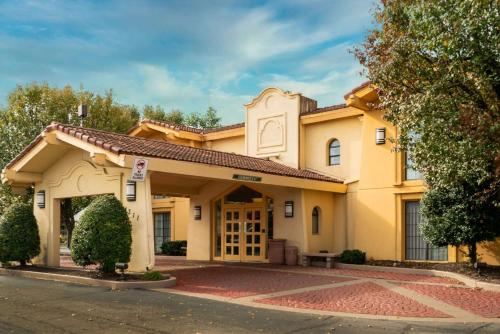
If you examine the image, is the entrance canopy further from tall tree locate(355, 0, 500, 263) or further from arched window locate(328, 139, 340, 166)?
tall tree locate(355, 0, 500, 263)

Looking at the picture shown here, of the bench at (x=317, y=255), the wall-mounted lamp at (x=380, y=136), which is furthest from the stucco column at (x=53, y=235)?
the wall-mounted lamp at (x=380, y=136)

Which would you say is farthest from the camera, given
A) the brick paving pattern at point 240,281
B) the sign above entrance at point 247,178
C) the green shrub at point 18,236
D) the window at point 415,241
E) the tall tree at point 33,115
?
the tall tree at point 33,115

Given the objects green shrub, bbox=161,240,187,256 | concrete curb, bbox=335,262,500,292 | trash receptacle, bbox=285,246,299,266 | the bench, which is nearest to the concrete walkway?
concrete curb, bbox=335,262,500,292

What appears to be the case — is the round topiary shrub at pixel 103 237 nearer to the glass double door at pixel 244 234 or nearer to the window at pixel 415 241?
the glass double door at pixel 244 234

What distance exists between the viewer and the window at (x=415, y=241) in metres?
17.5

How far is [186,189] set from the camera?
20.7 metres

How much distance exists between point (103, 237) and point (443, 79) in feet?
27.3

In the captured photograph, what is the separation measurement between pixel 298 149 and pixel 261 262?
465 centimetres

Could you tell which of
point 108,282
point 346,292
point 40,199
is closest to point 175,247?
point 40,199

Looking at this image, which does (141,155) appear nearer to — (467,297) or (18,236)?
(18,236)

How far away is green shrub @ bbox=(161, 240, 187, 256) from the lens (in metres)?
23.4

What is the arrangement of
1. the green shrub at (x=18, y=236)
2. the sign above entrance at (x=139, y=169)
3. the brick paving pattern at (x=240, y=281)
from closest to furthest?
the brick paving pattern at (x=240, y=281), the sign above entrance at (x=139, y=169), the green shrub at (x=18, y=236)

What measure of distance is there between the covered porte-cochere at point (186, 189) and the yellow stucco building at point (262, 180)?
0.04 m

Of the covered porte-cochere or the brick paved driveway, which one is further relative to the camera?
the covered porte-cochere
